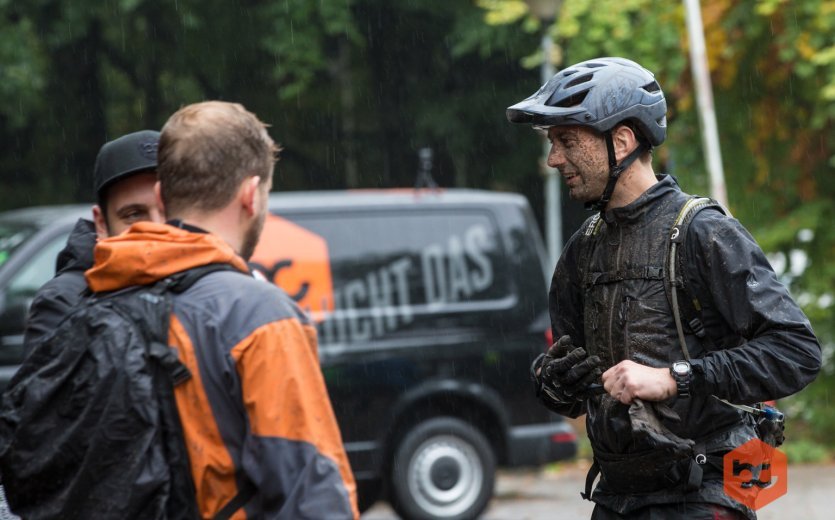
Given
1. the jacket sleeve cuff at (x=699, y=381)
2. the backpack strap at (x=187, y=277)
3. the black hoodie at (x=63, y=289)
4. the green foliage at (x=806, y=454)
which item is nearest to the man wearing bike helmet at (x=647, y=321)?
the jacket sleeve cuff at (x=699, y=381)

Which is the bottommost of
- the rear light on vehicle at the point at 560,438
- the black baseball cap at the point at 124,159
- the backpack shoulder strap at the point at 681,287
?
the rear light on vehicle at the point at 560,438

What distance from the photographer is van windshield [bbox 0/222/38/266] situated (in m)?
7.87

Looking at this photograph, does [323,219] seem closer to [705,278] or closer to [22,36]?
[705,278]

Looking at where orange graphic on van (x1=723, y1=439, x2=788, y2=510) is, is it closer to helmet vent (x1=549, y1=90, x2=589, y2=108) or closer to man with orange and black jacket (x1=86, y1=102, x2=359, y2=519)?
helmet vent (x1=549, y1=90, x2=589, y2=108)

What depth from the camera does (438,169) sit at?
749 inches

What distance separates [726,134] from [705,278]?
9173 millimetres

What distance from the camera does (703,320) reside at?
3344mm

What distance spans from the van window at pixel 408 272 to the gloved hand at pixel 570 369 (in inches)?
198

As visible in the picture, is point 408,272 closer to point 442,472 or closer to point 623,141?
point 442,472

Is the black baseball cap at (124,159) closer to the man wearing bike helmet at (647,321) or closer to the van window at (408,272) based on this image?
the man wearing bike helmet at (647,321)

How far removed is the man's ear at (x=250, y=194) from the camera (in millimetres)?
2670

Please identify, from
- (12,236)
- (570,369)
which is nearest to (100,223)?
(570,369)

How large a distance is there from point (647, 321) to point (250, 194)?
1219 millimetres

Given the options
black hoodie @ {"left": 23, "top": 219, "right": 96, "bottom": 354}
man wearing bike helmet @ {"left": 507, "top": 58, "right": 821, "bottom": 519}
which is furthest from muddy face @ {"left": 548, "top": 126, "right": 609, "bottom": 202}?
black hoodie @ {"left": 23, "top": 219, "right": 96, "bottom": 354}
